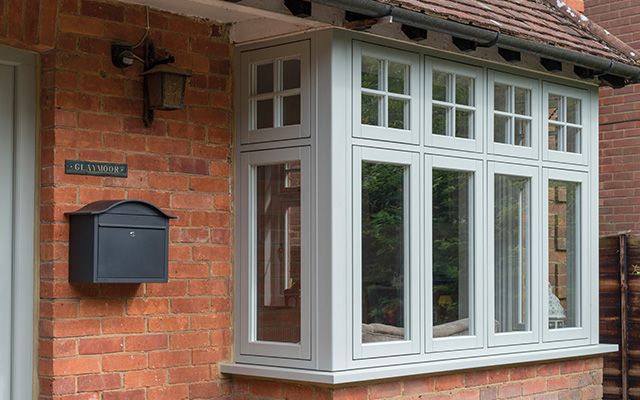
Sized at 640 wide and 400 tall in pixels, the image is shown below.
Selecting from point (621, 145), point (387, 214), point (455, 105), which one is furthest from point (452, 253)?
point (621, 145)

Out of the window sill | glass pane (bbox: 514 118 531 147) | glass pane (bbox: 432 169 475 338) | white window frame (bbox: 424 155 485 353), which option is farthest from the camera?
glass pane (bbox: 514 118 531 147)

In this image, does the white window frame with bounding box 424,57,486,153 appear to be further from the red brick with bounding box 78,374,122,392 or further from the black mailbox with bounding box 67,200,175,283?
the red brick with bounding box 78,374,122,392

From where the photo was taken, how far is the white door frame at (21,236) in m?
5.69

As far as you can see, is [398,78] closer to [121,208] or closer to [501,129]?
[501,129]

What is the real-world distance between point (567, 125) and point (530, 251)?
3.36ft

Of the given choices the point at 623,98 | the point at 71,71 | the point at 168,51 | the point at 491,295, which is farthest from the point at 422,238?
the point at 623,98

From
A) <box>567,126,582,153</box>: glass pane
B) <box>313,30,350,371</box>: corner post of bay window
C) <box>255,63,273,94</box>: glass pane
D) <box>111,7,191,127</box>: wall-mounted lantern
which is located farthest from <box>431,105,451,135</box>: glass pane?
<box>111,7,191,127</box>: wall-mounted lantern

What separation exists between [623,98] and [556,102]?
378 centimetres

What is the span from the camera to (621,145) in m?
11.4

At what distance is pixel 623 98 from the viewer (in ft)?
37.4

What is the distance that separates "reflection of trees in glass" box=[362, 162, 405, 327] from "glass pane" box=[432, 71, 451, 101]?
591 millimetres

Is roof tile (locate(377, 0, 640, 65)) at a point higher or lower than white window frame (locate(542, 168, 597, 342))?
higher

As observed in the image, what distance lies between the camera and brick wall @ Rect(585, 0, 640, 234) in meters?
11.3

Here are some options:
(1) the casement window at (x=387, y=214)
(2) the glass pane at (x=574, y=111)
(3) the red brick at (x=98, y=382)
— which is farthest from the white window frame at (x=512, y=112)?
(3) the red brick at (x=98, y=382)
